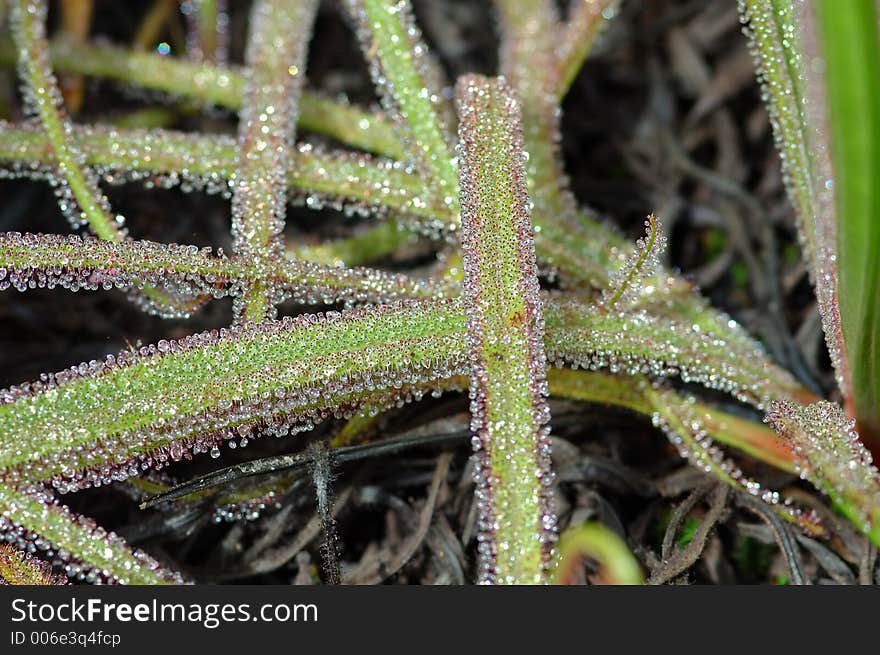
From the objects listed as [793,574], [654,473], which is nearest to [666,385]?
[654,473]

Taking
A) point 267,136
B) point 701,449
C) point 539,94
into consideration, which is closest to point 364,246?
point 267,136

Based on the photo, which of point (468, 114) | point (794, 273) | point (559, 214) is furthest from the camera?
point (794, 273)

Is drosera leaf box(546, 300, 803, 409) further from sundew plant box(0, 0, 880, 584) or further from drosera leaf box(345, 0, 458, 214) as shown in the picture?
drosera leaf box(345, 0, 458, 214)

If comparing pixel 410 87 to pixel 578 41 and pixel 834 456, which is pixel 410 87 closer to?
pixel 578 41

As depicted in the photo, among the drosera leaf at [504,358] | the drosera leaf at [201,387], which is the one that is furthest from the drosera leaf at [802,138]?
the drosera leaf at [201,387]

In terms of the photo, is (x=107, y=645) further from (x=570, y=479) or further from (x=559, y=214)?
(x=559, y=214)

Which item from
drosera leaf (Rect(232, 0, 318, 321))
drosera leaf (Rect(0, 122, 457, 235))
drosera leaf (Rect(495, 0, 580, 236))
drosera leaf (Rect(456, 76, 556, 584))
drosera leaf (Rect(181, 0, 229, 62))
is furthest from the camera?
drosera leaf (Rect(181, 0, 229, 62))

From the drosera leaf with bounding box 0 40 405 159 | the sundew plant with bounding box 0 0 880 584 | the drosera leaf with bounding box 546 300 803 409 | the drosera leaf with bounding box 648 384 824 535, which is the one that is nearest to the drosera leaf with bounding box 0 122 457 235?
the sundew plant with bounding box 0 0 880 584
